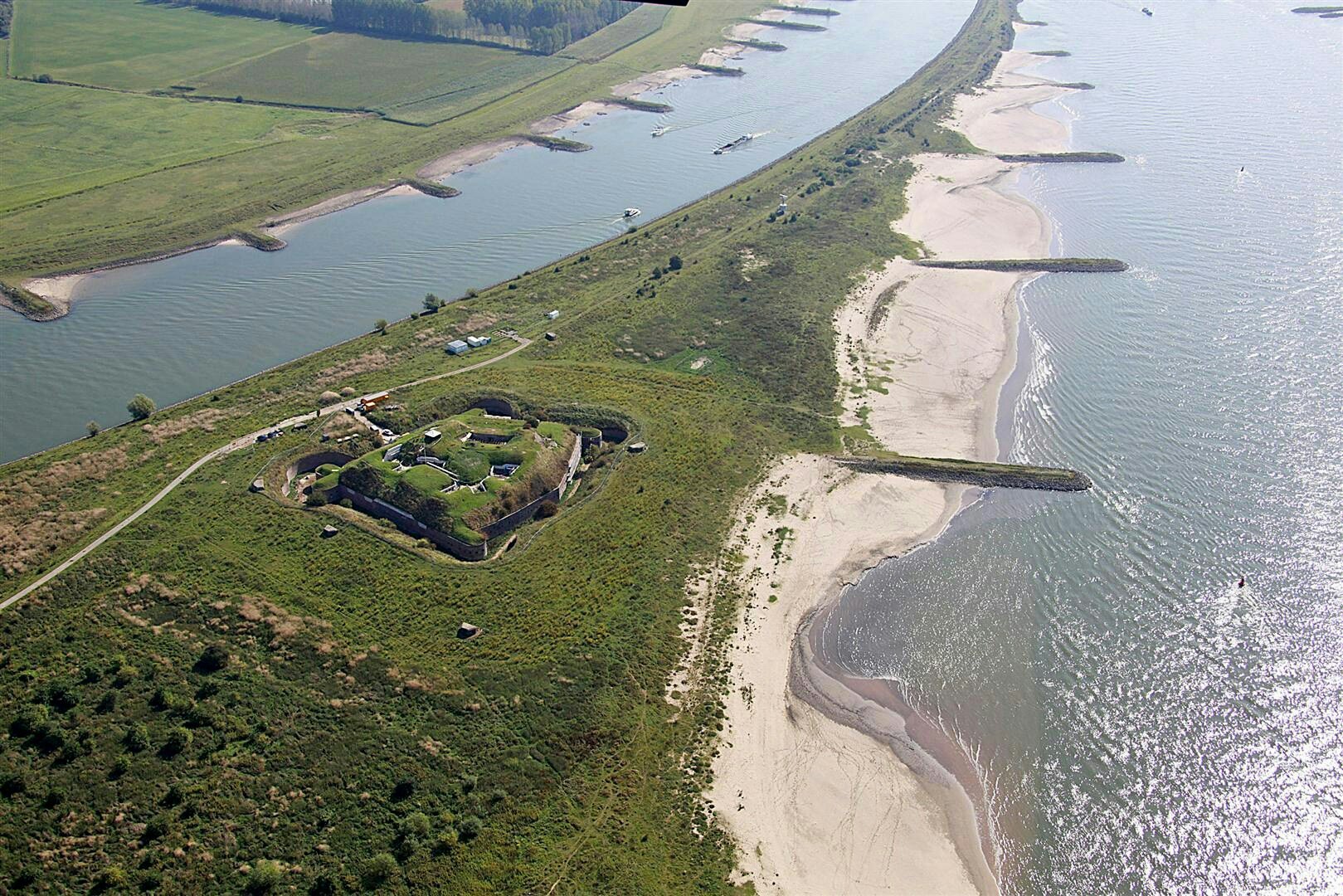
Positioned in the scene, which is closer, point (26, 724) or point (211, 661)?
point (26, 724)

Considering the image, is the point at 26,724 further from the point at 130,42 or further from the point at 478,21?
the point at 130,42

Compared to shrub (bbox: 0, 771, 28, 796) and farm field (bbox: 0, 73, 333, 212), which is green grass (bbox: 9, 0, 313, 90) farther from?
shrub (bbox: 0, 771, 28, 796)

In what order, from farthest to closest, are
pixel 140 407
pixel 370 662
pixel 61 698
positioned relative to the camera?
pixel 140 407 → pixel 370 662 → pixel 61 698

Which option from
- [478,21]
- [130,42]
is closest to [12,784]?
[478,21]

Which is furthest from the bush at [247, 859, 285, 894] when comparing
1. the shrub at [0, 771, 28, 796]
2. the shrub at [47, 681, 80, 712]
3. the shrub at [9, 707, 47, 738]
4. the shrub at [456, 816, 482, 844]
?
the shrub at [47, 681, 80, 712]

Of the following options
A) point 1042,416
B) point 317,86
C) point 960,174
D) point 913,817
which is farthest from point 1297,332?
point 317,86

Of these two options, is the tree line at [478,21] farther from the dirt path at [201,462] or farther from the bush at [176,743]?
the bush at [176,743]

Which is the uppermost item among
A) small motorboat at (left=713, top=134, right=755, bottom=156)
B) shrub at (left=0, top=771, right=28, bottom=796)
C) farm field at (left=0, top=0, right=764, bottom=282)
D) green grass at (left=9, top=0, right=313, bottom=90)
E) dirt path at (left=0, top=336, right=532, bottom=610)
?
green grass at (left=9, top=0, right=313, bottom=90)
